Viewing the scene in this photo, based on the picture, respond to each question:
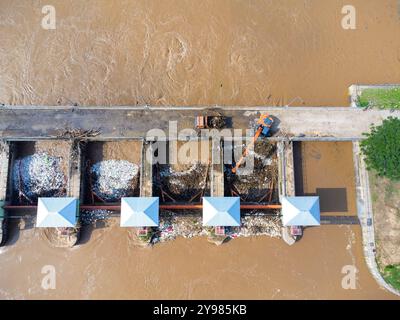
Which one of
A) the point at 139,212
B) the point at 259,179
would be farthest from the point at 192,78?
the point at 139,212

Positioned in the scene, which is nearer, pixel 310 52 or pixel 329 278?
pixel 329 278

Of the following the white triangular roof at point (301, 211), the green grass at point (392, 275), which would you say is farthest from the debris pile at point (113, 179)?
the green grass at point (392, 275)

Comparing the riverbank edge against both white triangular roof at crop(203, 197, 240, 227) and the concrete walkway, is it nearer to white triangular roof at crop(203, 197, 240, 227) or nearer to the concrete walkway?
the concrete walkway

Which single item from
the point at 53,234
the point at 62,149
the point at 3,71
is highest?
the point at 3,71

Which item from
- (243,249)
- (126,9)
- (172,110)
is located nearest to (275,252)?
(243,249)

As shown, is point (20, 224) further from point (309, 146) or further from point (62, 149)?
point (309, 146)

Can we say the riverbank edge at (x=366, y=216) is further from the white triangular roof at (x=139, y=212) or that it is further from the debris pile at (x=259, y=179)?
the white triangular roof at (x=139, y=212)

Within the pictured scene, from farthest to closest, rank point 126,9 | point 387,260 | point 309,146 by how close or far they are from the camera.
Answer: point 126,9 < point 309,146 < point 387,260
